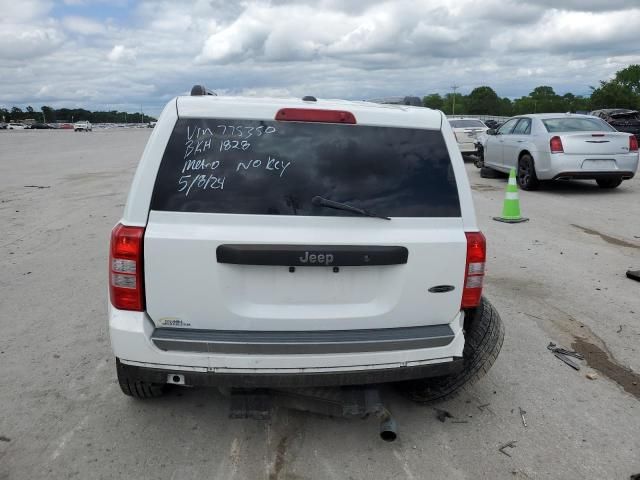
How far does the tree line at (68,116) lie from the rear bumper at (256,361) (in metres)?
149

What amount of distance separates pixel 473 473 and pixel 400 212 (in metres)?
1.46

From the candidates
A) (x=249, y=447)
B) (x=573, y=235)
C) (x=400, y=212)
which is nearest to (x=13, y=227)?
(x=249, y=447)

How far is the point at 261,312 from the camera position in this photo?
2.95 metres

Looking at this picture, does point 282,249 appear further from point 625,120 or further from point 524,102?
point 524,102

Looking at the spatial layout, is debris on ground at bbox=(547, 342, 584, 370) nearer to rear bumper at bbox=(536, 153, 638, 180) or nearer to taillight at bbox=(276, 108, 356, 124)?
taillight at bbox=(276, 108, 356, 124)

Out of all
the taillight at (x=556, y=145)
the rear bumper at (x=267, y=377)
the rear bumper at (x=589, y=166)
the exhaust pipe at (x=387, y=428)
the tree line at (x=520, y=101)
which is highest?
the tree line at (x=520, y=101)

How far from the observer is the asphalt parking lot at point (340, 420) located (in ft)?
10.2

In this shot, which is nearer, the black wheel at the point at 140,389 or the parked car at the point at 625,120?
the black wheel at the point at 140,389

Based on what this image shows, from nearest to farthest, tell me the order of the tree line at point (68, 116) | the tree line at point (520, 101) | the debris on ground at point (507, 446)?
1. the debris on ground at point (507, 446)
2. the tree line at point (520, 101)
3. the tree line at point (68, 116)

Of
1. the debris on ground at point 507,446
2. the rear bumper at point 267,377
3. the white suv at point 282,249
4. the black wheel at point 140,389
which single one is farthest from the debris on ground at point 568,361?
the black wheel at point 140,389

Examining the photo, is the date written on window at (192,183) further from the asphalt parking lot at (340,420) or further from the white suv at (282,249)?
the asphalt parking lot at (340,420)

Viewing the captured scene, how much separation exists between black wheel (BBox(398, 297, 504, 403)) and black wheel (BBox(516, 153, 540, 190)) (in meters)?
10.0

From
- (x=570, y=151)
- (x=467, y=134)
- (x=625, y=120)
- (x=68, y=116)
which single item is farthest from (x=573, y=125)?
(x=68, y=116)

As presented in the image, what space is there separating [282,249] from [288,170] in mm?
423
